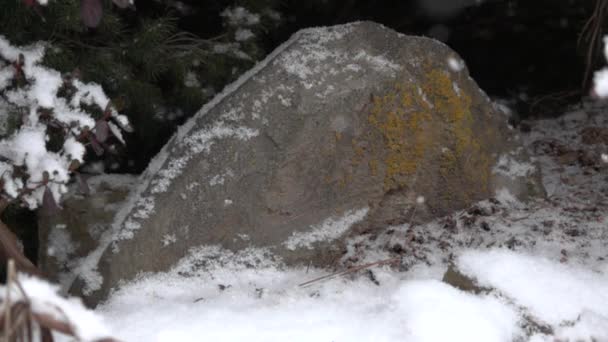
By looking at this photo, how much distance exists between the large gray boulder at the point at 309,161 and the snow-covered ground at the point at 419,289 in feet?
0.28

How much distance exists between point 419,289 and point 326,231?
48cm

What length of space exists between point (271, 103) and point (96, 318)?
116 centimetres

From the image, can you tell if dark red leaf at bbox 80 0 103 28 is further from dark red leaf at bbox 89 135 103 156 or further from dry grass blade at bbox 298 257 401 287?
dry grass blade at bbox 298 257 401 287

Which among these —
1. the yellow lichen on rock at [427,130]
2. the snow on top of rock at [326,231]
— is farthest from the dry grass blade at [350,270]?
the yellow lichen on rock at [427,130]

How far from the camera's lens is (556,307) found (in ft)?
6.36

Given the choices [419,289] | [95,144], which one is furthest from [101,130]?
[419,289]

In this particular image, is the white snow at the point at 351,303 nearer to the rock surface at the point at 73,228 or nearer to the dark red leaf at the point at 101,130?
the rock surface at the point at 73,228

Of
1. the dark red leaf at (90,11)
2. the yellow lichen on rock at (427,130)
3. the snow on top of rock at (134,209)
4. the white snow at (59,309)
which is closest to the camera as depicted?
the white snow at (59,309)

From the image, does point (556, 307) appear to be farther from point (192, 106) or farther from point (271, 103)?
point (192, 106)

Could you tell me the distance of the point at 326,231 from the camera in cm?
236

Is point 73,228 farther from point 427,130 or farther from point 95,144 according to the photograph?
point 427,130

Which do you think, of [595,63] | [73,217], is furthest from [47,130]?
[595,63]

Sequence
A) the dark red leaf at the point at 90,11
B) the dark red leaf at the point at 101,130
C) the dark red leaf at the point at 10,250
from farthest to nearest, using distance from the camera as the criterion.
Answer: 1. the dark red leaf at the point at 101,130
2. the dark red leaf at the point at 10,250
3. the dark red leaf at the point at 90,11

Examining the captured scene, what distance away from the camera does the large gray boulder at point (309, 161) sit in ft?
7.44
